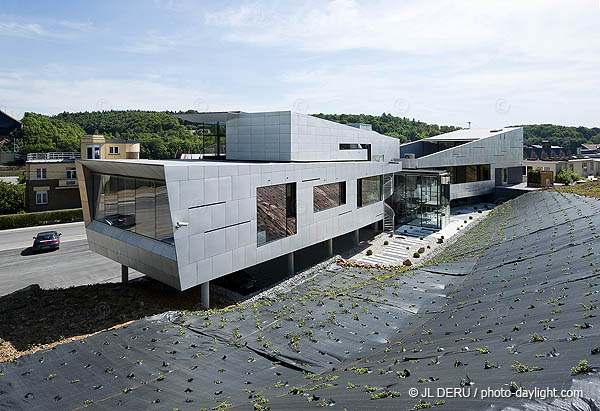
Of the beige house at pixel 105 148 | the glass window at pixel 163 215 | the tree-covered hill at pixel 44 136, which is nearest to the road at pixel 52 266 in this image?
the glass window at pixel 163 215

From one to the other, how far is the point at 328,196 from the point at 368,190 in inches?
249

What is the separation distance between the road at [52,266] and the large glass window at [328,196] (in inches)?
534

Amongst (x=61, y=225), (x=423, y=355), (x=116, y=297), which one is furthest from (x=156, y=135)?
(x=423, y=355)

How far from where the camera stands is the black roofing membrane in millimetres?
5461

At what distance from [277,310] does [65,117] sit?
12916 cm

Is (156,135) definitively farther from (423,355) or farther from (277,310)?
(423,355)

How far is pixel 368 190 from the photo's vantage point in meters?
29.3

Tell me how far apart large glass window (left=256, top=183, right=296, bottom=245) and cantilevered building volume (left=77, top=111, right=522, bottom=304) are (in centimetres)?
Result: 6

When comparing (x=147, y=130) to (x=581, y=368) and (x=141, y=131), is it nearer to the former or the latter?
(x=141, y=131)

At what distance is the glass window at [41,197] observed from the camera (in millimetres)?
42688

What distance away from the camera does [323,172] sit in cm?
2342

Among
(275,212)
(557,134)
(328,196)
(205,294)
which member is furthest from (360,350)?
(557,134)

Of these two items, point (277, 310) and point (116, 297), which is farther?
point (116, 297)

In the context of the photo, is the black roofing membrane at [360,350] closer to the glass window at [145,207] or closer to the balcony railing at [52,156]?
the glass window at [145,207]
